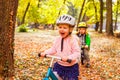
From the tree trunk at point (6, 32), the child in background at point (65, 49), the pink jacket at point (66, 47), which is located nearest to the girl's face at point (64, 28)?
the child in background at point (65, 49)

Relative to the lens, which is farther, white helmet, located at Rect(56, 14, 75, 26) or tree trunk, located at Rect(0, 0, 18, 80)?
tree trunk, located at Rect(0, 0, 18, 80)

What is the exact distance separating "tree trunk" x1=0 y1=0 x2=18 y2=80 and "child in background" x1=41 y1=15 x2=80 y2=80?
163 cm

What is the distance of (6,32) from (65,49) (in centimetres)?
189

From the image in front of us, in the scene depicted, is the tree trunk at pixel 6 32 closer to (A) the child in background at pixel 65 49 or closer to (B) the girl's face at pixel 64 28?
(A) the child in background at pixel 65 49

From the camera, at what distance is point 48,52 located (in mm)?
5293

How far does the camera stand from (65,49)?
538 cm

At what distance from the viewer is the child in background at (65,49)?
17.1 feet

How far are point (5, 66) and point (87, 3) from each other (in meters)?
39.1

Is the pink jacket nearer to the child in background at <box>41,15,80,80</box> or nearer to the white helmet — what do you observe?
the child in background at <box>41,15,80,80</box>

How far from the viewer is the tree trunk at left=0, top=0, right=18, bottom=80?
664 centimetres

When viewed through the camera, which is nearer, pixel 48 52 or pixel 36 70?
pixel 48 52

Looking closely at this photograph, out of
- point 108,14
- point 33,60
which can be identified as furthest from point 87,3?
point 33,60

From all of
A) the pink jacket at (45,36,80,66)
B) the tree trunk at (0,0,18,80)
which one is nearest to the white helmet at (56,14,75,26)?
the pink jacket at (45,36,80,66)

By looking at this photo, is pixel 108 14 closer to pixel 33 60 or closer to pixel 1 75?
pixel 33 60
